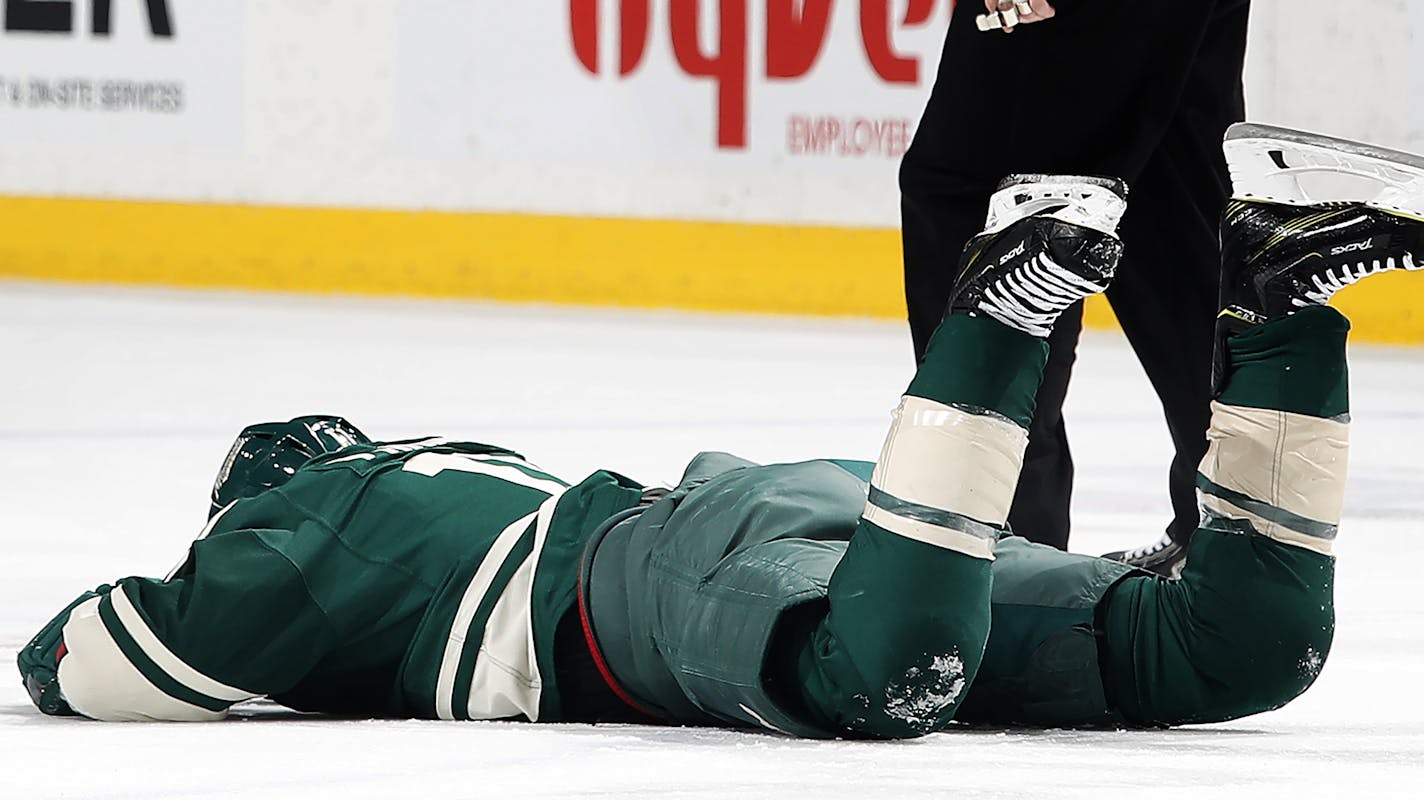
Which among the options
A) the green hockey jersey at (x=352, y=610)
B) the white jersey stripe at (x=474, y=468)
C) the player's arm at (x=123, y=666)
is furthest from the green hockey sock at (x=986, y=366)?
the player's arm at (x=123, y=666)

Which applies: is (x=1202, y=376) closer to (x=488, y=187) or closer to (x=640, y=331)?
(x=640, y=331)

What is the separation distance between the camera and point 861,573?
164cm

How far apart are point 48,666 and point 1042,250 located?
889 mm

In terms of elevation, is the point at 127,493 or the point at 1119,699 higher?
the point at 1119,699

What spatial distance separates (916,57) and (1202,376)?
3.64 m

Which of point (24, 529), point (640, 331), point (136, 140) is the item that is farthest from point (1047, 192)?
point (136, 140)

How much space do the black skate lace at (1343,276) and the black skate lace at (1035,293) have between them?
0.17 metres

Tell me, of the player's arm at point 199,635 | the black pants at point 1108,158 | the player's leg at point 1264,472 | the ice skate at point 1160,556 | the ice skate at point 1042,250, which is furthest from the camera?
the ice skate at point 1160,556

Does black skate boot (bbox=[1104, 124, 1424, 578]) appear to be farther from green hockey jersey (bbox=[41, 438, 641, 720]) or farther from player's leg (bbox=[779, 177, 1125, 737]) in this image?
green hockey jersey (bbox=[41, 438, 641, 720])

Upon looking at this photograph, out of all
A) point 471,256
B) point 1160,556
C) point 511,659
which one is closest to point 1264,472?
point 511,659

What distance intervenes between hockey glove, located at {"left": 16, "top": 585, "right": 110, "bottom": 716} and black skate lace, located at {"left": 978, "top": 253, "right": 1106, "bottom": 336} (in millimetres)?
782

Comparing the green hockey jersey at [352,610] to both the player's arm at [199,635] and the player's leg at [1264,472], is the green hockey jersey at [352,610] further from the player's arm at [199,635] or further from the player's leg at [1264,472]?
the player's leg at [1264,472]

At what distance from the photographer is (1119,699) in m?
1.81

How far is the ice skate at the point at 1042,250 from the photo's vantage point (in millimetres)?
1597
